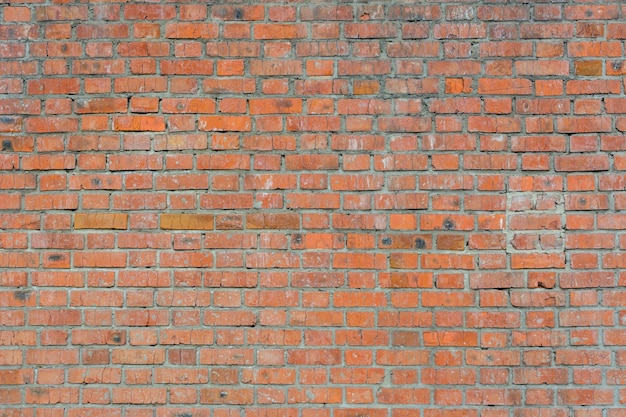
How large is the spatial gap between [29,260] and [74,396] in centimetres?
63

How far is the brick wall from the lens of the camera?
8.22 feet

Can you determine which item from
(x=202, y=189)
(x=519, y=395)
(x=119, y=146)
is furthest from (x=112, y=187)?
(x=519, y=395)

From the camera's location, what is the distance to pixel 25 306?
8.31 ft

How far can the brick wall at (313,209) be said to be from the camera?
2.51 meters

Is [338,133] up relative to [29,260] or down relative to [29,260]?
up

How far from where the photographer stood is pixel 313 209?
2541 mm

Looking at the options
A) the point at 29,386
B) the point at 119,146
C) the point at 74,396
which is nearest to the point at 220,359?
the point at 74,396

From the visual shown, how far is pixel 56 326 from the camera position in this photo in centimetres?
253

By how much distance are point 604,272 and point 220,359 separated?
172cm

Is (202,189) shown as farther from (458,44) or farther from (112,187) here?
(458,44)

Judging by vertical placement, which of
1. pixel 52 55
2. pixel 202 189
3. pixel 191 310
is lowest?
pixel 191 310

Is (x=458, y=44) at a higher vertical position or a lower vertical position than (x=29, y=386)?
higher

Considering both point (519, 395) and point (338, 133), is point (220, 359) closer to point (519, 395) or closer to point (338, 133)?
point (338, 133)

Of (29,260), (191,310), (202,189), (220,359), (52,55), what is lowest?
(220,359)
